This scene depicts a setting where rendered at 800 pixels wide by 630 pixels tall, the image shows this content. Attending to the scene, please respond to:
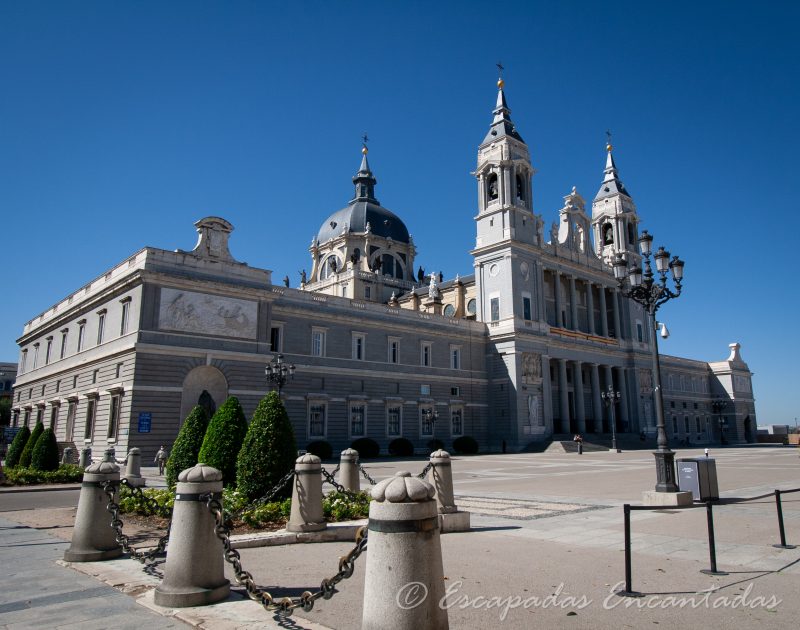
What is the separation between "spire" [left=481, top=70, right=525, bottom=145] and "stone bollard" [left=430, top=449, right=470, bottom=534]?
A: 1846 inches

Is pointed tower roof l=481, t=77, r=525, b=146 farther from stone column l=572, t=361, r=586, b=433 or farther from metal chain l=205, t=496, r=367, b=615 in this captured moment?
metal chain l=205, t=496, r=367, b=615

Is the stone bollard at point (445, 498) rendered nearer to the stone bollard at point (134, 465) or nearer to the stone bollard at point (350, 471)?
the stone bollard at point (350, 471)

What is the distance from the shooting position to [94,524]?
8.18 meters

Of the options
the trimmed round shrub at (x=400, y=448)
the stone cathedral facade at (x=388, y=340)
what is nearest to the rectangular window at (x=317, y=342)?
the stone cathedral facade at (x=388, y=340)

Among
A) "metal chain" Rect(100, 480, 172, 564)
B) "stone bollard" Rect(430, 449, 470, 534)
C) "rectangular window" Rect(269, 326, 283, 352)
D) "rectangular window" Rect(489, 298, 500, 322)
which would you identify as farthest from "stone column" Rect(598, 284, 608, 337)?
"metal chain" Rect(100, 480, 172, 564)

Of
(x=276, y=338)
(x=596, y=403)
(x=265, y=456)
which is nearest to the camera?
(x=265, y=456)

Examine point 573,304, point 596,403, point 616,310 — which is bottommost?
point 596,403

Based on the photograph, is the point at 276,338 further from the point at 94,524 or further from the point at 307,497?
the point at 94,524

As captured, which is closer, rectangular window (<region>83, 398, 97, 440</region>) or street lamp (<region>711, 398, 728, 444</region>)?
rectangular window (<region>83, 398, 97, 440</region>)

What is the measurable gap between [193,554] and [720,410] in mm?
82473

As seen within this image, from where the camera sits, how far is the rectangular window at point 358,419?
39.8 m

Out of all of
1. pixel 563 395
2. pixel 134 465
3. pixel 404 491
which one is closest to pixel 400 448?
pixel 563 395

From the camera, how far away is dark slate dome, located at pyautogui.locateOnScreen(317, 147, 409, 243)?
7131 cm

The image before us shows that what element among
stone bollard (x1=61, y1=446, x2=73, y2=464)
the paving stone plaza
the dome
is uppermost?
the dome
